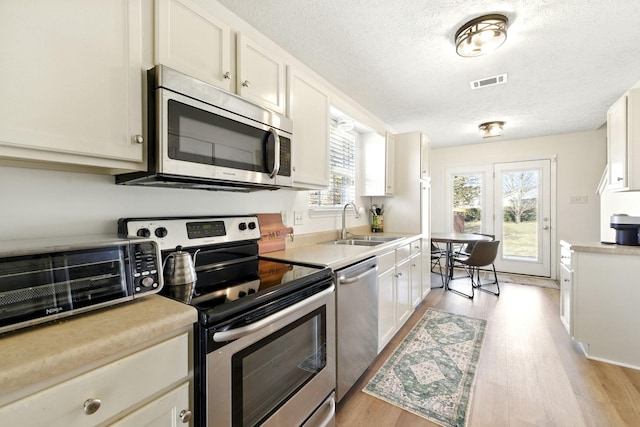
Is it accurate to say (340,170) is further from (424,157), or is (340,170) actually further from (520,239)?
(520,239)

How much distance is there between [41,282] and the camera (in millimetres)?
738

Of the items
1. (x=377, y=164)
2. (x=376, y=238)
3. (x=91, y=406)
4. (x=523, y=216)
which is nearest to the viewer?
(x=91, y=406)

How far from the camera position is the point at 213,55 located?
130 cm

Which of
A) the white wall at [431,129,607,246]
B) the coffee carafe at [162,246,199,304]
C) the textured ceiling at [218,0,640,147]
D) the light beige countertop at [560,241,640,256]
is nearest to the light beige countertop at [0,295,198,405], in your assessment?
the coffee carafe at [162,246,199,304]

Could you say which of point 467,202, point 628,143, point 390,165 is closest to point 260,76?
point 390,165

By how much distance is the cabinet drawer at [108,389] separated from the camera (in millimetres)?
570

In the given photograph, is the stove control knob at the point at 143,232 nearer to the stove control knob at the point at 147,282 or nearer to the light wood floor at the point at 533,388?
the stove control knob at the point at 147,282

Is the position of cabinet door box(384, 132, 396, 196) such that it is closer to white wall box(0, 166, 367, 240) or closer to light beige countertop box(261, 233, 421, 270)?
light beige countertop box(261, 233, 421, 270)

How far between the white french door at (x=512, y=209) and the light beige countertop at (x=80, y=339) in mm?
5344

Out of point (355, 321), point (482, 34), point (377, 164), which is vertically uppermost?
point (482, 34)

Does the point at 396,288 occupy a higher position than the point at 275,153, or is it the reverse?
the point at 275,153

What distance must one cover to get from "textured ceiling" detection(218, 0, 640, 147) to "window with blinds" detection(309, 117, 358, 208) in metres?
0.42

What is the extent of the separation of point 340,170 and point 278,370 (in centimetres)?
217

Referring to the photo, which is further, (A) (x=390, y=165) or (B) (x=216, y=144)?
(A) (x=390, y=165)
